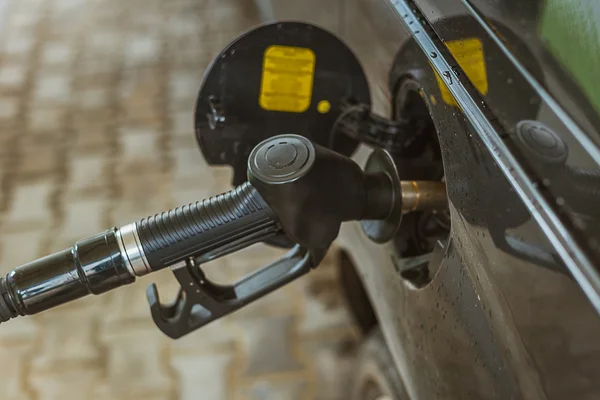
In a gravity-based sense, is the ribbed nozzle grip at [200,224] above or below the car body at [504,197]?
below

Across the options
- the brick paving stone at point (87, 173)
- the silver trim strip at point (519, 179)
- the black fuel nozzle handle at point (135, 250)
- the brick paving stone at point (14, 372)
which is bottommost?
the brick paving stone at point (14, 372)

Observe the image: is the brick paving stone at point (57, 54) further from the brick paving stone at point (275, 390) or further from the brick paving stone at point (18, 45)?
the brick paving stone at point (275, 390)

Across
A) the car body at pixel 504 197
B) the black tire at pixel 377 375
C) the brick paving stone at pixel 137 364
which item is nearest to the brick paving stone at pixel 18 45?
the brick paving stone at pixel 137 364

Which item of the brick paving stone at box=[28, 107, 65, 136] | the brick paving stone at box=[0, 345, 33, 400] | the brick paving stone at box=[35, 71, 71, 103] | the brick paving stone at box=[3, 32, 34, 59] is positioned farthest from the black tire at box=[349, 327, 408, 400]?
the brick paving stone at box=[3, 32, 34, 59]

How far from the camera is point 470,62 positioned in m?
0.57

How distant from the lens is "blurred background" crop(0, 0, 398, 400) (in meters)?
1.41

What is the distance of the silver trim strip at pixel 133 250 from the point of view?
579mm

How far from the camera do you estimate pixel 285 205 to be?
22.7 inches

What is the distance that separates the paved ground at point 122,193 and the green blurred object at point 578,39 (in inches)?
36.5

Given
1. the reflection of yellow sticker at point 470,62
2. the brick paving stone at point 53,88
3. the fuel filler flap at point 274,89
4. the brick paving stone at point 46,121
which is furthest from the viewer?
the brick paving stone at point 53,88

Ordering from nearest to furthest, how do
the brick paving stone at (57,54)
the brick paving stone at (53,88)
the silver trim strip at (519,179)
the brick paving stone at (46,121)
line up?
the silver trim strip at (519,179), the brick paving stone at (46,121), the brick paving stone at (53,88), the brick paving stone at (57,54)

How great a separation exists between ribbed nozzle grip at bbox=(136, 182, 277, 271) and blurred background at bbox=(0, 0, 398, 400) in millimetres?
315

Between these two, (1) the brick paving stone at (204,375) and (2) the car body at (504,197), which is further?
(1) the brick paving stone at (204,375)

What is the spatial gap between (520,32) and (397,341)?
370 mm
